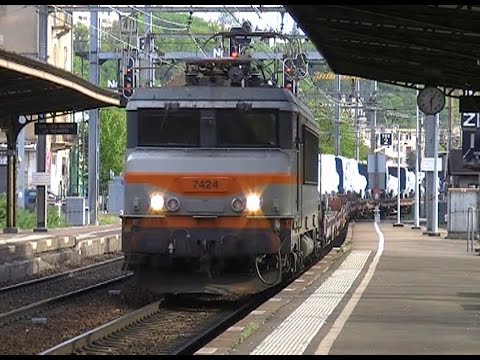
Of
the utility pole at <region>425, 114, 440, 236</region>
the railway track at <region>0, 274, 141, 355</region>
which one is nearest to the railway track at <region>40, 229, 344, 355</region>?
the railway track at <region>0, 274, 141, 355</region>

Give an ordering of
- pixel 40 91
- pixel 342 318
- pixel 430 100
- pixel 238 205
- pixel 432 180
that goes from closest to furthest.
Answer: pixel 342 318, pixel 238 205, pixel 430 100, pixel 40 91, pixel 432 180

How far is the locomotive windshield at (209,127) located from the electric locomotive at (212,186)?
0.05 feet

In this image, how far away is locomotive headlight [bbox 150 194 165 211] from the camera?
1448 centimetres

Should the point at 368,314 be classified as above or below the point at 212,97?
below

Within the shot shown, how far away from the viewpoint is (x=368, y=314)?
497 inches

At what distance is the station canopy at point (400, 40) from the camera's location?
13117 mm

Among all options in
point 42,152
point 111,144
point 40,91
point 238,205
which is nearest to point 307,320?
point 238,205

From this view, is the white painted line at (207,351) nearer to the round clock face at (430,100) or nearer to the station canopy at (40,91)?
the station canopy at (40,91)

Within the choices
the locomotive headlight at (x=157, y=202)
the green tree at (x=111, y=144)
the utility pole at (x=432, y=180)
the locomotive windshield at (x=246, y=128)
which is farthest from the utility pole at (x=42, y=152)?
the green tree at (x=111, y=144)

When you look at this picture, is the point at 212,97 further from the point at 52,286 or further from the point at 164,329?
the point at 52,286

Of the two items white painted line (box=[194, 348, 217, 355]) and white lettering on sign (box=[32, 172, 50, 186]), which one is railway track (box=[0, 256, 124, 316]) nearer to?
white painted line (box=[194, 348, 217, 355])

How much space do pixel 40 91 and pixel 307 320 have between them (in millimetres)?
15026

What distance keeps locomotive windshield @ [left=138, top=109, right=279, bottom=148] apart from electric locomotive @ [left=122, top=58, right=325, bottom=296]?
0.01 metres
